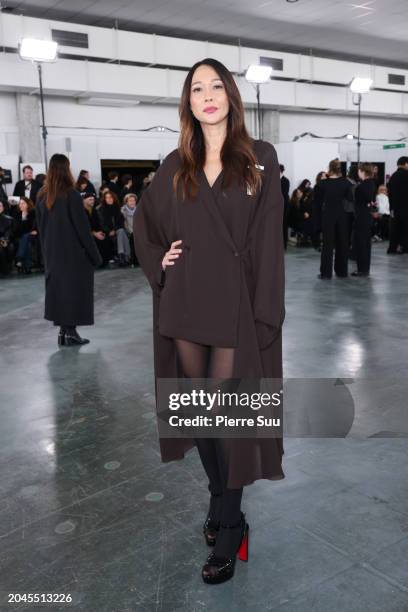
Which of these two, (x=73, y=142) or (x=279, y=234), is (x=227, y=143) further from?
(x=73, y=142)

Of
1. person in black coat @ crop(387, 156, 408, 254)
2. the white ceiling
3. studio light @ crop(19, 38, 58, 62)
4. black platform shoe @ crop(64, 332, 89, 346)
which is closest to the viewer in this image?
black platform shoe @ crop(64, 332, 89, 346)

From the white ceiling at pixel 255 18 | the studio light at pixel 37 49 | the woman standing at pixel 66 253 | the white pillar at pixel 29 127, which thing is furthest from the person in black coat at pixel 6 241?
the woman standing at pixel 66 253

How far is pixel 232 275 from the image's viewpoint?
1630 millimetres

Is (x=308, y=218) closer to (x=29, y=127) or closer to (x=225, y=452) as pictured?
(x=29, y=127)

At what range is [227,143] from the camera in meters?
1.68

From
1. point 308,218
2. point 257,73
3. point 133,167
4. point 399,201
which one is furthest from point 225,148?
point 133,167

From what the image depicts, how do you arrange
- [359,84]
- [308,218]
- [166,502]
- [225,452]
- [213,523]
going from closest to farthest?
1. [225,452]
2. [213,523]
3. [166,502]
4. [308,218]
5. [359,84]

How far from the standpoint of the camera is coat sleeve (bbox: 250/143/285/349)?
1.66 metres

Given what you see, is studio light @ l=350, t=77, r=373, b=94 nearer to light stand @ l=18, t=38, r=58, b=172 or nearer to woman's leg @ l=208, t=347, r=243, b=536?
light stand @ l=18, t=38, r=58, b=172

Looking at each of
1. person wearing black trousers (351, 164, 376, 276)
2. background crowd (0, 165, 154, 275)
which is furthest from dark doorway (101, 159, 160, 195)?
person wearing black trousers (351, 164, 376, 276)

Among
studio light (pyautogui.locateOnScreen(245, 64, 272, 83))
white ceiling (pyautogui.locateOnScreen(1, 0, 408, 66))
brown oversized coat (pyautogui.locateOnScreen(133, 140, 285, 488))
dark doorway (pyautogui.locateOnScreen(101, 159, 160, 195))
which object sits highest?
white ceiling (pyautogui.locateOnScreen(1, 0, 408, 66))

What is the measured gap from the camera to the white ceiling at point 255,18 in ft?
30.3

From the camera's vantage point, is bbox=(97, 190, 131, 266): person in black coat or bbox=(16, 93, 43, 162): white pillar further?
bbox=(16, 93, 43, 162): white pillar

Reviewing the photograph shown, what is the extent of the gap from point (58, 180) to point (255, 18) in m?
7.32
